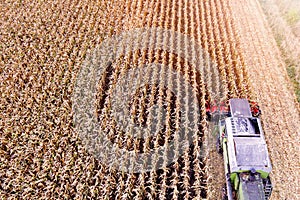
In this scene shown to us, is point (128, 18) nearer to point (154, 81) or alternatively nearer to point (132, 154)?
point (154, 81)

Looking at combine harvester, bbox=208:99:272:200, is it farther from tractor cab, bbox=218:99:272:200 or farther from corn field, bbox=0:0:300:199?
corn field, bbox=0:0:300:199

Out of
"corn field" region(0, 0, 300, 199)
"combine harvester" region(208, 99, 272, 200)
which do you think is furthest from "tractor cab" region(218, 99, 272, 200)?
"corn field" region(0, 0, 300, 199)

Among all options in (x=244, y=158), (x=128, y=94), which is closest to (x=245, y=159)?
(x=244, y=158)

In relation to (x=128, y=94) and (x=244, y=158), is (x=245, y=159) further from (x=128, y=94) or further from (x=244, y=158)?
(x=128, y=94)

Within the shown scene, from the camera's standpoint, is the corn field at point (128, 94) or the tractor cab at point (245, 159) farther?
the corn field at point (128, 94)

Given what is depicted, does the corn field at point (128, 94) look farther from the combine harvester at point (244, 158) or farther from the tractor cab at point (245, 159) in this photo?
the tractor cab at point (245, 159)

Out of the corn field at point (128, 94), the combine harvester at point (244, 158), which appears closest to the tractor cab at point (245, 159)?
the combine harvester at point (244, 158)
